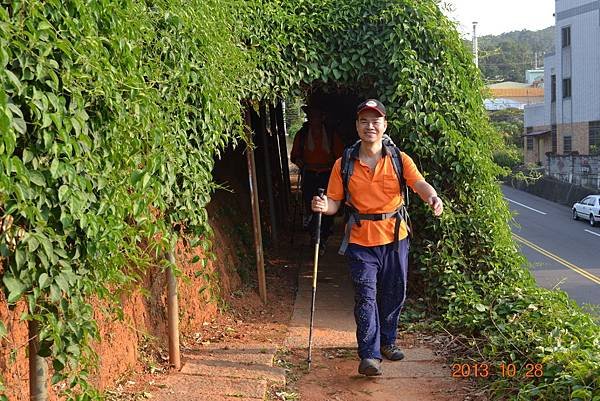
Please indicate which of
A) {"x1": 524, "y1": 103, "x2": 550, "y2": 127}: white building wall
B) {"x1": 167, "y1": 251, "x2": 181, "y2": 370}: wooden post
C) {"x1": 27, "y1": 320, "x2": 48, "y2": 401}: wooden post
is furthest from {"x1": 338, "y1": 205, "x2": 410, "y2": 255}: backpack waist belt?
{"x1": 524, "y1": 103, "x2": 550, "y2": 127}: white building wall

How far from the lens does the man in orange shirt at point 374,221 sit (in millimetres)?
4980

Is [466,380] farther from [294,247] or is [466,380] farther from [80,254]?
[294,247]

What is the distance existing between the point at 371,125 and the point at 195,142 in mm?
1244

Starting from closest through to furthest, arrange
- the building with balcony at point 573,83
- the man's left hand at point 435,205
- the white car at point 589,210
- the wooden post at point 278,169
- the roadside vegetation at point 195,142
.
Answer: the roadside vegetation at point 195,142 → the man's left hand at point 435,205 → the wooden post at point 278,169 → the white car at point 589,210 → the building with balcony at point 573,83

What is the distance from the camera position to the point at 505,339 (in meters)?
4.96

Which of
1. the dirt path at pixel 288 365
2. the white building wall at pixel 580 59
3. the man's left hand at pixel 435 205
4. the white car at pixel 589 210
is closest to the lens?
the dirt path at pixel 288 365

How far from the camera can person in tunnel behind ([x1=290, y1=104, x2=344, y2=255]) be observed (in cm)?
913

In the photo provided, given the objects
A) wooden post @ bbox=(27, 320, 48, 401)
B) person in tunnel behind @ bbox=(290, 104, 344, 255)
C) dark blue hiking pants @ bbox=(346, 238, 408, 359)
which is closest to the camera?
wooden post @ bbox=(27, 320, 48, 401)

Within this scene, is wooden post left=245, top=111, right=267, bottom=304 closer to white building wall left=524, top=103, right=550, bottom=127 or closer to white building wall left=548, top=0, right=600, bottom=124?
white building wall left=548, top=0, right=600, bottom=124

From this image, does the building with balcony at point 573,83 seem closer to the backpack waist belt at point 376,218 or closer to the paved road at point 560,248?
the paved road at point 560,248

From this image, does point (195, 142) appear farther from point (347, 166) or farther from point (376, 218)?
point (376, 218)

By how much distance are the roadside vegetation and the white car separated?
2542 centimetres
